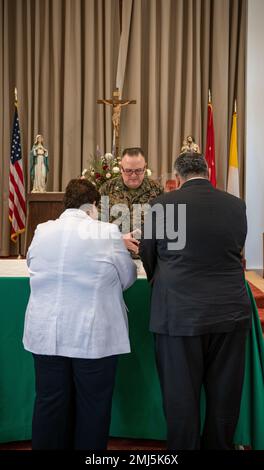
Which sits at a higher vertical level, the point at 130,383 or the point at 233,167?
the point at 233,167

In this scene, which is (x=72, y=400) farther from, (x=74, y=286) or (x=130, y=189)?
(x=130, y=189)

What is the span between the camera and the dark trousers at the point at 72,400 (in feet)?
6.24

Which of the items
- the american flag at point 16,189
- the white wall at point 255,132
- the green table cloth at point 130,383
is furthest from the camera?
the american flag at point 16,189

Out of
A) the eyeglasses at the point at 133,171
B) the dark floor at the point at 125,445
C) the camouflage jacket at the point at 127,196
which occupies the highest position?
the eyeglasses at the point at 133,171

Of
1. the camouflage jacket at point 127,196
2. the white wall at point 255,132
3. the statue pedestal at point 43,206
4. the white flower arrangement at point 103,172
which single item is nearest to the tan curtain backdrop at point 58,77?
the statue pedestal at point 43,206

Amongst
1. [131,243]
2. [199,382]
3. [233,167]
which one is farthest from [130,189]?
[233,167]

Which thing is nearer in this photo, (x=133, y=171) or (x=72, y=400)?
(x=72, y=400)

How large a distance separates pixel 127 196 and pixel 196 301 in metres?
1.33

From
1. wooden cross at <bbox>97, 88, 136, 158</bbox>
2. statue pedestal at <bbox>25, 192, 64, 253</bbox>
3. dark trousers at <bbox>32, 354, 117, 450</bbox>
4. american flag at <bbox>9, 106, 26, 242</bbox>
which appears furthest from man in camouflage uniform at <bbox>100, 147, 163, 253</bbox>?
american flag at <bbox>9, 106, 26, 242</bbox>

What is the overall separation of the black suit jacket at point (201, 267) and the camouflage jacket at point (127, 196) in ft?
3.40

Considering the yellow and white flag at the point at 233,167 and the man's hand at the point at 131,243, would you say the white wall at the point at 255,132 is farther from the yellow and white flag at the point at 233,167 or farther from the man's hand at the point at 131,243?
the man's hand at the point at 131,243

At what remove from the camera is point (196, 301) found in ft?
6.05

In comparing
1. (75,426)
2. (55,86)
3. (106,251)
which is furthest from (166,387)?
(55,86)
